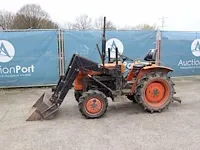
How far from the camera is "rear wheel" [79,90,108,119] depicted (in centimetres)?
557

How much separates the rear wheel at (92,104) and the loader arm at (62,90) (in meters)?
0.43

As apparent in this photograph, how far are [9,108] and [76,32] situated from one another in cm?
375

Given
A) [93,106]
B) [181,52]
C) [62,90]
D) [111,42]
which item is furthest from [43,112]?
[181,52]

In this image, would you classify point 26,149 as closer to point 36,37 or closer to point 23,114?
point 23,114

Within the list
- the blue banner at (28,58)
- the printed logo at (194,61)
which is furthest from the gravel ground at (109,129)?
the printed logo at (194,61)

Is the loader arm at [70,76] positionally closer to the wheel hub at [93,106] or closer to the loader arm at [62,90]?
the loader arm at [62,90]

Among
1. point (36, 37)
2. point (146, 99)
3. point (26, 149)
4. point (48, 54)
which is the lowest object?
point (26, 149)

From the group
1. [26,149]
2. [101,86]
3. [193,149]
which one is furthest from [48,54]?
[193,149]

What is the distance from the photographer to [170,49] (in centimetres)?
1029

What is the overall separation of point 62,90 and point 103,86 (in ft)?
3.02

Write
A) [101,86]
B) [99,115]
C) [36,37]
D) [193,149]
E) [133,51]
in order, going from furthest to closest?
[133,51] → [36,37] → [101,86] → [99,115] → [193,149]

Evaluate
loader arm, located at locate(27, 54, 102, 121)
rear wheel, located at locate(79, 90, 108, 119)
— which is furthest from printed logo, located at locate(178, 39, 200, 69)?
rear wheel, located at locate(79, 90, 108, 119)

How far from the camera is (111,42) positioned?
9.58 meters

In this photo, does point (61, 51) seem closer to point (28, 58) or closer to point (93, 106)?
point (28, 58)
